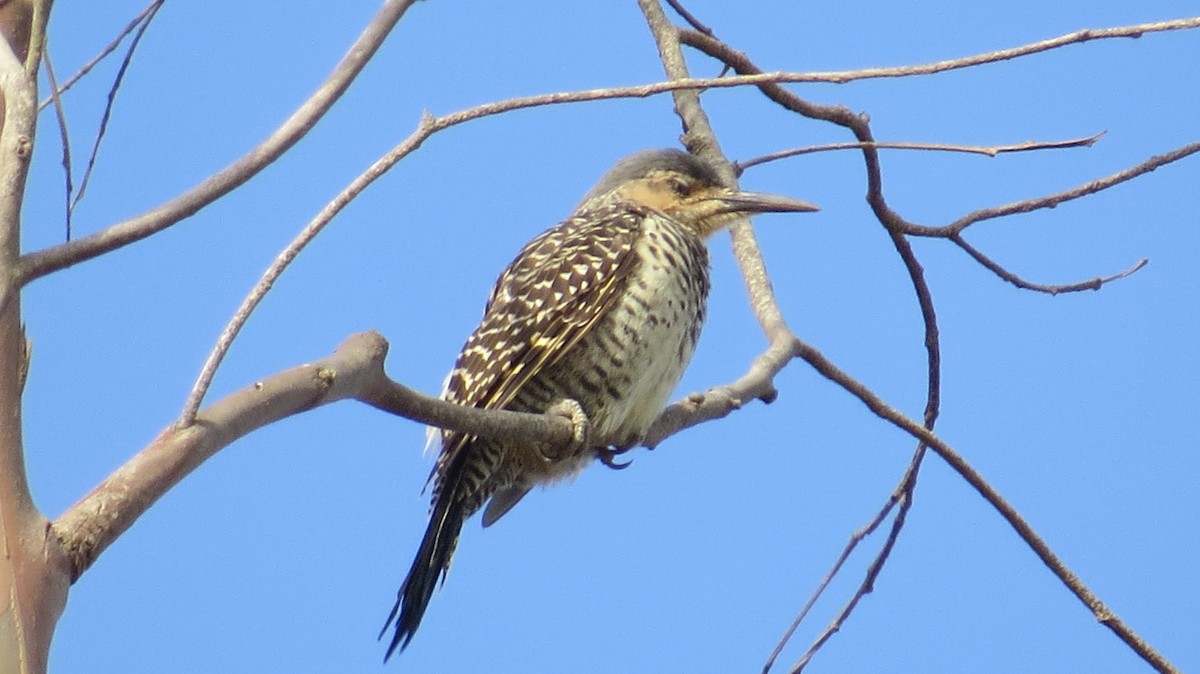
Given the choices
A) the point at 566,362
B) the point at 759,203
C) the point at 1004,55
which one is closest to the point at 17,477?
the point at 1004,55

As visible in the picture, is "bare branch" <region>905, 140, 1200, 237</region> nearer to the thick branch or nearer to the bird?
the bird

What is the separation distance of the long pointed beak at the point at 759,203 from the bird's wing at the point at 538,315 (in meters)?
0.43

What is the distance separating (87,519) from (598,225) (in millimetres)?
3092

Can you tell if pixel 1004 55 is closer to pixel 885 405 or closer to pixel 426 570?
pixel 885 405

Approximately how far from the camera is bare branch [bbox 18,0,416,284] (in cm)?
221

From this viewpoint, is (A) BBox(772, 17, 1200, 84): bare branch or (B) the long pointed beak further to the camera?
(B) the long pointed beak

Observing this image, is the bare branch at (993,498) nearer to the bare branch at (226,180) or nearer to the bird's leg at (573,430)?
the bird's leg at (573,430)

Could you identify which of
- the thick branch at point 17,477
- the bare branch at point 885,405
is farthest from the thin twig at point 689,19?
the thick branch at point 17,477

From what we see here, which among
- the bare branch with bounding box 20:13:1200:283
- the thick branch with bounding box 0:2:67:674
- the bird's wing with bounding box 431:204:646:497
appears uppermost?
the bird's wing with bounding box 431:204:646:497

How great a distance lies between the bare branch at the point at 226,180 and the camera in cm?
221

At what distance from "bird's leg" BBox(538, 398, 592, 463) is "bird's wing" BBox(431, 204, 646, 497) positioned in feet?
0.49

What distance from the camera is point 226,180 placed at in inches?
92.3

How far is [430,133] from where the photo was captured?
8.51ft

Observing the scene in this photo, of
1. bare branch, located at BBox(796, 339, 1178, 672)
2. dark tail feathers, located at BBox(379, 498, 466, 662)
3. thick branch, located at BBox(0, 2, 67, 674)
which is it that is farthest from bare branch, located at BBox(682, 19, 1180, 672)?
thick branch, located at BBox(0, 2, 67, 674)
